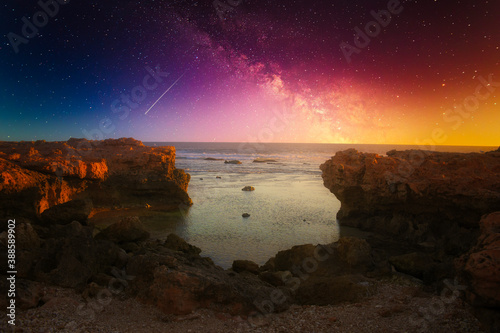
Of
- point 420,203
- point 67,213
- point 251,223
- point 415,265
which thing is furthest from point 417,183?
point 67,213

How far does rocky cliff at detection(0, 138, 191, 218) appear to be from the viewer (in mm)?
11458

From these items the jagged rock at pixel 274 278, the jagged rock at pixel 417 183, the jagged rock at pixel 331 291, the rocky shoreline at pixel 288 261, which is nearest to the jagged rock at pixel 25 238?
the rocky shoreline at pixel 288 261

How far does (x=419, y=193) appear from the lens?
37.9 ft

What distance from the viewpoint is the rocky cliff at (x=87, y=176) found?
11.5 meters

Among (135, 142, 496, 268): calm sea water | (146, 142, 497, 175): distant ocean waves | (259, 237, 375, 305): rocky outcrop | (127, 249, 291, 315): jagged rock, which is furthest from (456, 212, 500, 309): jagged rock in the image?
(146, 142, 497, 175): distant ocean waves

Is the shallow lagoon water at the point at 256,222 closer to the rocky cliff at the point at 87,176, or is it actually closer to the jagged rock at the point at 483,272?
the rocky cliff at the point at 87,176

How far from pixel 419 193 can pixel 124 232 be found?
12.3 metres

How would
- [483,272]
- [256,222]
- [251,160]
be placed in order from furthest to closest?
[251,160] → [256,222] → [483,272]

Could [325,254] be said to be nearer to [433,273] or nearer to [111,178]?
[433,273]

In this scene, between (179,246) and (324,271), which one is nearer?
(324,271)

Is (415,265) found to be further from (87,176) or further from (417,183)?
(87,176)

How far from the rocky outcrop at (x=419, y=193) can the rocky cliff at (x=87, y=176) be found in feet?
36.3

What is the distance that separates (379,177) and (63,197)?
1606cm

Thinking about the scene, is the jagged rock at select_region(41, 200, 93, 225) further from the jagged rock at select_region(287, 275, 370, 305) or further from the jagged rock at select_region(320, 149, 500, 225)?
the jagged rock at select_region(320, 149, 500, 225)
